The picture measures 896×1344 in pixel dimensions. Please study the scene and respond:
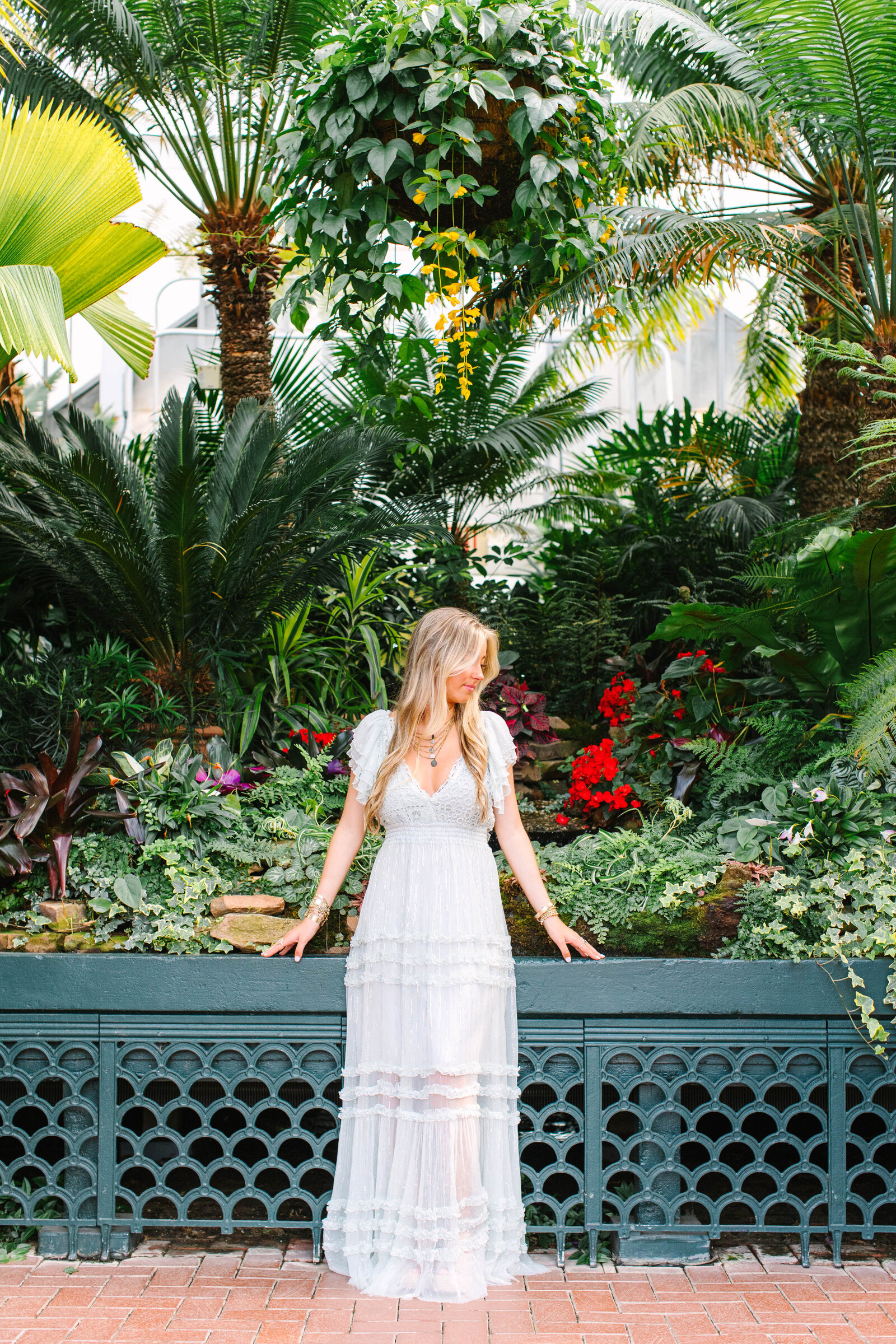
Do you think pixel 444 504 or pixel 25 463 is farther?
pixel 444 504

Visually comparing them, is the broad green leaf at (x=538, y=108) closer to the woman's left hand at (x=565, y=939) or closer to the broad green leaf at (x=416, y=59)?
the broad green leaf at (x=416, y=59)

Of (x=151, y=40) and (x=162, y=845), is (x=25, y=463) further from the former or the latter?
(x=151, y=40)

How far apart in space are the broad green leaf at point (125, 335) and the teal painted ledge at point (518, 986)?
198 centimetres

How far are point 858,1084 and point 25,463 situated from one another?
356 centimetres

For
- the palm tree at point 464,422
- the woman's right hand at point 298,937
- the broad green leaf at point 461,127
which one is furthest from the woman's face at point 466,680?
the palm tree at point 464,422

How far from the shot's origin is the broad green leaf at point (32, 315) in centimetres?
260

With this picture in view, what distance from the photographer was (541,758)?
5.11 m

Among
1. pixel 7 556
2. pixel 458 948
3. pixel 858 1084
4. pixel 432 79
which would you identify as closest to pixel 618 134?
pixel 432 79

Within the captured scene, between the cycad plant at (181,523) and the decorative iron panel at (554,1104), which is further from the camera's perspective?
the cycad plant at (181,523)

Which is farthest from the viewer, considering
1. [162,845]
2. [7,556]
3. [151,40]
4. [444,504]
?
[444,504]

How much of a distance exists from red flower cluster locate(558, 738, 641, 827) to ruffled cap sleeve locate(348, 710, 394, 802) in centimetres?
127

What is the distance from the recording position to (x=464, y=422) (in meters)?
6.57

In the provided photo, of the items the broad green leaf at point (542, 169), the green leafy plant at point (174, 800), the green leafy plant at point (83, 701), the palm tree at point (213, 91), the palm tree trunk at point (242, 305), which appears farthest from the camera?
the palm tree trunk at point (242, 305)

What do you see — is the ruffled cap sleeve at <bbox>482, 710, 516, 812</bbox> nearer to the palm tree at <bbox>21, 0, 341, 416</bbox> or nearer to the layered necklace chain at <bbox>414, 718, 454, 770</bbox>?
the layered necklace chain at <bbox>414, 718, 454, 770</bbox>
